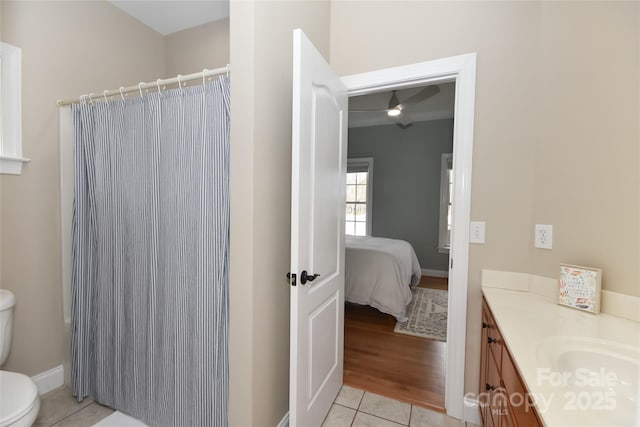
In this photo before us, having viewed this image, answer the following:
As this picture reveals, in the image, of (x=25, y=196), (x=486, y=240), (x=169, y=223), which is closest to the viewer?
(x=169, y=223)

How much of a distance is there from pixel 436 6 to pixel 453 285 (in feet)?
5.43

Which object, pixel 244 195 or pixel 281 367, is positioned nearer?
pixel 244 195

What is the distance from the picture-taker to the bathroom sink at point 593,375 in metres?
0.71

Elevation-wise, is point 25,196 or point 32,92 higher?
point 32,92

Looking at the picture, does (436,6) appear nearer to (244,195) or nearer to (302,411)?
(244,195)

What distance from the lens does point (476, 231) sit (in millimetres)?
1643

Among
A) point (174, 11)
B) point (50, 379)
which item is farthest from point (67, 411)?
point (174, 11)

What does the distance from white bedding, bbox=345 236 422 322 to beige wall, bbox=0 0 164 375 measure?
8.17 ft

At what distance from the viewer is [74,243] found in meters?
1.79

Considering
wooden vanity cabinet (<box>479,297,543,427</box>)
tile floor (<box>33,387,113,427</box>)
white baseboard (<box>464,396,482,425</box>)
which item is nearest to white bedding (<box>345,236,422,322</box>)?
white baseboard (<box>464,396,482,425</box>)

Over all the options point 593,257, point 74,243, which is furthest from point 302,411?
point 74,243

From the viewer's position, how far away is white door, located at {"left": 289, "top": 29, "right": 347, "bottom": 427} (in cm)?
124

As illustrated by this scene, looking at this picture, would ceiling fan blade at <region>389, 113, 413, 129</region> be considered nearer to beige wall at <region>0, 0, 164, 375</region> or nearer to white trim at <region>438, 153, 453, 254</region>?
white trim at <region>438, 153, 453, 254</region>

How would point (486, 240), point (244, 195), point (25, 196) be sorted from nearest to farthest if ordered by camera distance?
1. point (244, 195)
2. point (486, 240)
3. point (25, 196)
